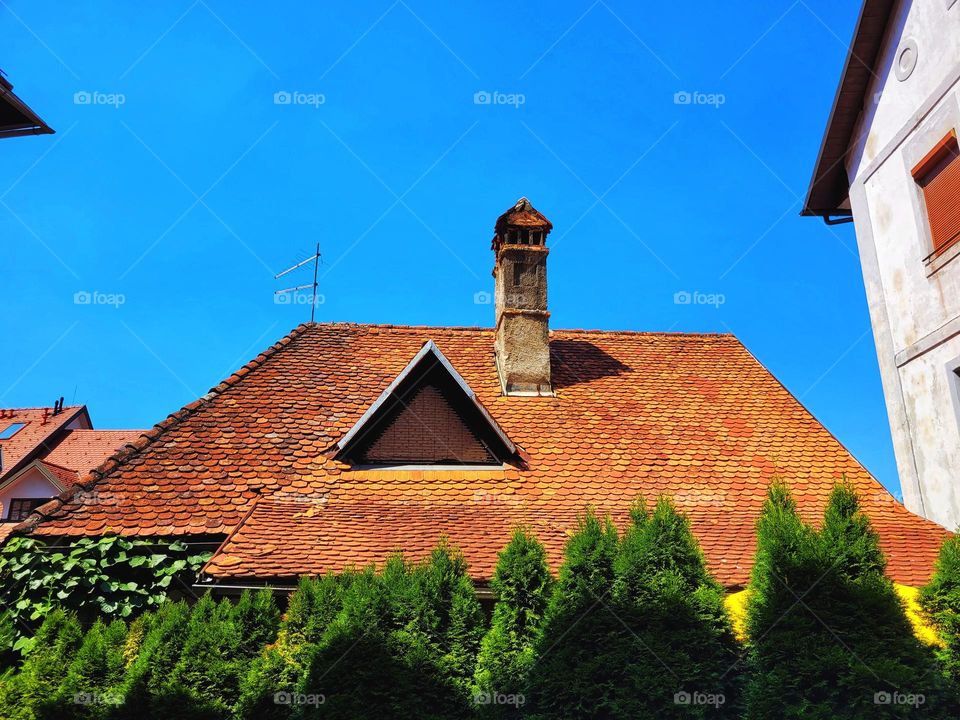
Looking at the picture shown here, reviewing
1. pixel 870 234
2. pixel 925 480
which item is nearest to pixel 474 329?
pixel 870 234

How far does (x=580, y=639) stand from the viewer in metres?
6.48

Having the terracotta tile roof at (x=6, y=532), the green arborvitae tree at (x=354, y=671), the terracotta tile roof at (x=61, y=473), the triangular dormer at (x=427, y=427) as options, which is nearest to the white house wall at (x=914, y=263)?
the triangular dormer at (x=427, y=427)

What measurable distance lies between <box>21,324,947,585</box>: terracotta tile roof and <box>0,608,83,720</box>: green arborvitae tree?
1343 millimetres

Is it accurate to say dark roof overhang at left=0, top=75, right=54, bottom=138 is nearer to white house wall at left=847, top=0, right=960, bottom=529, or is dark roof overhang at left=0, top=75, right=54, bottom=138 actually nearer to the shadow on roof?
the shadow on roof

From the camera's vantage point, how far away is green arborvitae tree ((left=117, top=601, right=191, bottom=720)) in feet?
20.4

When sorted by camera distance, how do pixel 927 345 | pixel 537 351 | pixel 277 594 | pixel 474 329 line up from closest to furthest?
pixel 277 594 < pixel 927 345 < pixel 537 351 < pixel 474 329

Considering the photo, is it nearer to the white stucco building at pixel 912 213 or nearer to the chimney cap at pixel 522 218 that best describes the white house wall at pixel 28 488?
the chimney cap at pixel 522 218

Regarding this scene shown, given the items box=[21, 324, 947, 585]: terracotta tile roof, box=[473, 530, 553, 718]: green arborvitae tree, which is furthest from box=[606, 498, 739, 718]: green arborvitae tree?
box=[21, 324, 947, 585]: terracotta tile roof

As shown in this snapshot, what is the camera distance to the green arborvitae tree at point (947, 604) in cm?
641

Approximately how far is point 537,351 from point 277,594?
5872mm

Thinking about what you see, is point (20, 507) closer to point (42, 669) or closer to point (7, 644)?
point (7, 644)

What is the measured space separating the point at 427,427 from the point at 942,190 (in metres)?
7.35

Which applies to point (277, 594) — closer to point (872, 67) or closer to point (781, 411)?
point (781, 411)

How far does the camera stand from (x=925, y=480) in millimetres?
9031
